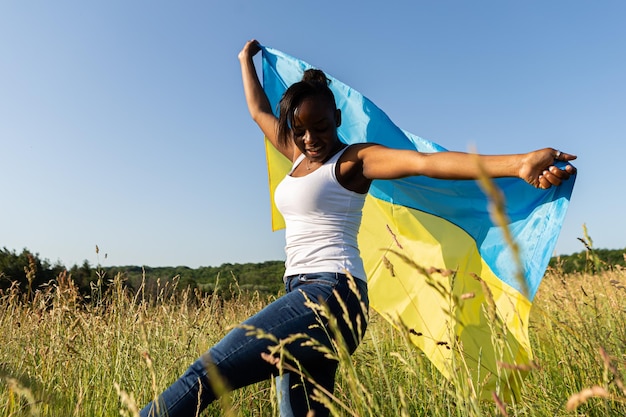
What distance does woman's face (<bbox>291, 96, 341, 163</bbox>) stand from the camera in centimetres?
262

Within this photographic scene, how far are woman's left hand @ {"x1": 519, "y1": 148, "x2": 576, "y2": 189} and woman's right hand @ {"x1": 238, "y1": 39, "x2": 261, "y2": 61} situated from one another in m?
2.92

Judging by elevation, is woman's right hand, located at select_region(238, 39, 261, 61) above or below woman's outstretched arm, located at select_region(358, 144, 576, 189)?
above

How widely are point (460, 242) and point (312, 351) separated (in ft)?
6.03

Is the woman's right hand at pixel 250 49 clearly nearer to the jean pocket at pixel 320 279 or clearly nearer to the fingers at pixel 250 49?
the fingers at pixel 250 49

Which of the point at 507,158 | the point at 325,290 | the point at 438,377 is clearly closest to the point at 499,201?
the point at 507,158

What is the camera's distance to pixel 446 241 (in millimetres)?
3652

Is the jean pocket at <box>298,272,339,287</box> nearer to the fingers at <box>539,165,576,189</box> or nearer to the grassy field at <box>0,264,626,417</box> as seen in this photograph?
the grassy field at <box>0,264,626,417</box>

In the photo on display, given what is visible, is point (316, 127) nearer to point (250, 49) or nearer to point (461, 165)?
point (461, 165)

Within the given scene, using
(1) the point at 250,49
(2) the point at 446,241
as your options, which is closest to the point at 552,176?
(2) the point at 446,241

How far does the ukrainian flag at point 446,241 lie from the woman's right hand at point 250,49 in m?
0.25

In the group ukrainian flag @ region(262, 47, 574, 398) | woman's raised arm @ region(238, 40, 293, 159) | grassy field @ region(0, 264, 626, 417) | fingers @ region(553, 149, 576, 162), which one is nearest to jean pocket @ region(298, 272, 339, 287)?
grassy field @ region(0, 264, 626, 417)

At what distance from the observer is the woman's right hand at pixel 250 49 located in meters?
4.32

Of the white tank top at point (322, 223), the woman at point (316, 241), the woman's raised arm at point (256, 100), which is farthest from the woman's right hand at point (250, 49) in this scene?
the white tank top at point (322, 223)

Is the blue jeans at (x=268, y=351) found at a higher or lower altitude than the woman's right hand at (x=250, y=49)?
lower
